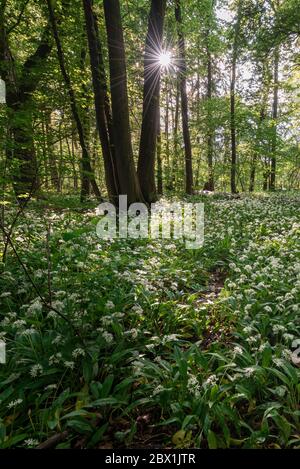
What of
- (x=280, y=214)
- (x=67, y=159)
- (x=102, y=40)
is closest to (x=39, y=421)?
(x=67, y=159)

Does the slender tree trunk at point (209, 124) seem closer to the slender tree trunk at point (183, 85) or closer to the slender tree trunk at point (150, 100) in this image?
the slender tree trunk at point (183, 85)

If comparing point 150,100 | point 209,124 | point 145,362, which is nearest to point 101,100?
point 150,100

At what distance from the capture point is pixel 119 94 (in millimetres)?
8961

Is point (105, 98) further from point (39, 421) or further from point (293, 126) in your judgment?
point (293, 126)

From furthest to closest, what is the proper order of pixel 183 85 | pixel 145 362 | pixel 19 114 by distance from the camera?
pixel 183 85, pixel 19 114, pixel 145 362

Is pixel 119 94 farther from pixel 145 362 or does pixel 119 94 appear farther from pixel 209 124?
pixel 209 124

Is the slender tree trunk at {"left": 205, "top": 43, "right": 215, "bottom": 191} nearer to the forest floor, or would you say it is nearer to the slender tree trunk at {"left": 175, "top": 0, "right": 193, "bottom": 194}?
the slender tree trunk at {"left": 175, "top": 0, "right": 193, "bottom": 194}

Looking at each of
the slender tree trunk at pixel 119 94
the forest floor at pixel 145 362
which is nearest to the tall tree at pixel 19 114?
the forest floor at pixel 145 362

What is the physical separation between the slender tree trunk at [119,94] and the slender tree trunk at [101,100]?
493 millimetres

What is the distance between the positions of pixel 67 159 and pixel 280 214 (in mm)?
7449

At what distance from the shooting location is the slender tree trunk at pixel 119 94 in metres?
8.70

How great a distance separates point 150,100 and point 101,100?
1.91 m

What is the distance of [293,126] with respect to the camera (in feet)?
68.8

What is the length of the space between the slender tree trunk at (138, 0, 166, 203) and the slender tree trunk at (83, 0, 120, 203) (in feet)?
3.97
